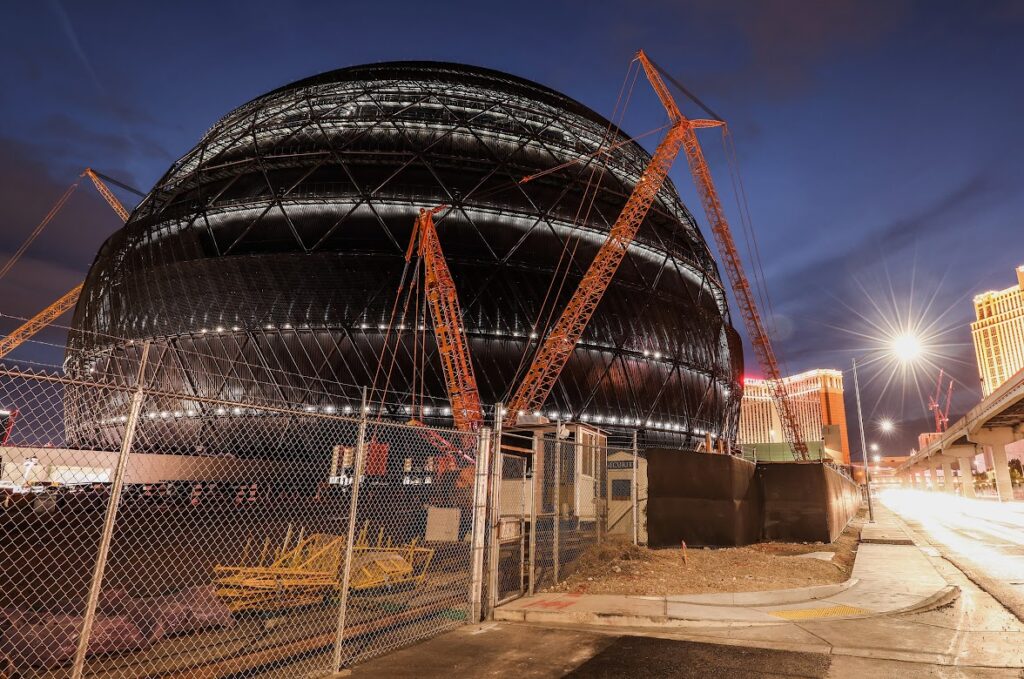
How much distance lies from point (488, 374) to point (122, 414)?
25162mm

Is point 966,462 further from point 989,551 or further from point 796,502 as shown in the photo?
point 796,502

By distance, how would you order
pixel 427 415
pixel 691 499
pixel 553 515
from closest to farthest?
1. pixel 553 515
2. pixel 691 499
3. pixel 427 415

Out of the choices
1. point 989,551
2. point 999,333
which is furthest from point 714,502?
point 999,333

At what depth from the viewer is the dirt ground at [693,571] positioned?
10.2 m

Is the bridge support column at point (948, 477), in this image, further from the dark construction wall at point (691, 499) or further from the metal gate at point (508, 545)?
the metal gate at point (508, 545)

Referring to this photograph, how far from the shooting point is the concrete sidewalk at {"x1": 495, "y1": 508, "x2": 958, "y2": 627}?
25.8 feet

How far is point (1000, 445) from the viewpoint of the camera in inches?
2242

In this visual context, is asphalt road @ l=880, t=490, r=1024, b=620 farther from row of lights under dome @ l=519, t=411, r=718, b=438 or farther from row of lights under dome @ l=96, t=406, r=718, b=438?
row of lights under dome @ l=96, t=406, r=718, b=438

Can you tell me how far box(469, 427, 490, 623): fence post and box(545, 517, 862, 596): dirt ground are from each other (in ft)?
8.38

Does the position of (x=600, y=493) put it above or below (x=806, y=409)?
below

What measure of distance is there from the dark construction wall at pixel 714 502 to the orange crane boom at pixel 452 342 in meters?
17.4

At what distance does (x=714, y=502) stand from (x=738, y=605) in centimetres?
Answer: 679

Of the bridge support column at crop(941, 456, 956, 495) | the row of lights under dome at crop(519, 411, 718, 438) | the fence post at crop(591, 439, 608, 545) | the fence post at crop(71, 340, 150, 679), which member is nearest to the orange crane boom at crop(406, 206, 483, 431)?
the row of lights under dome at crop(519, 411, 718, 438)

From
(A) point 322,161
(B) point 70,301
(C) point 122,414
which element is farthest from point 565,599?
(B) point 70,301
